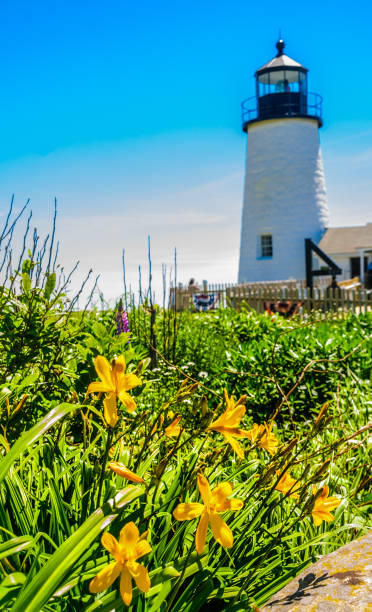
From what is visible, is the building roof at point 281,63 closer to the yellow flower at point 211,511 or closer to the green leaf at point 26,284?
the green leaf at point 26,284

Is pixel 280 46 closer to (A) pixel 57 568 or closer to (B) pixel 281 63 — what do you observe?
(B) pixel 281 63

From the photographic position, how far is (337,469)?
3371 millimetres

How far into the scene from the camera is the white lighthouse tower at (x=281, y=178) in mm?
29531

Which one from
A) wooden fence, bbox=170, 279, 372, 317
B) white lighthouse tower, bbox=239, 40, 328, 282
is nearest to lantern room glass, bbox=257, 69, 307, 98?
white lighthouse tower, bbox=239, 40, 328, 282

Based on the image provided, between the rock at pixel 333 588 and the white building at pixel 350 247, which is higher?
the white building at pixel 350 247

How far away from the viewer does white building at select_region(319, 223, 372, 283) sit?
30.5 metres

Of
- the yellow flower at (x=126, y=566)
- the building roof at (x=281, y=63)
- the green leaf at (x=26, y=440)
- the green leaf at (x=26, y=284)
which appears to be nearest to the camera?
the yellow flower at (x=126, y=566)

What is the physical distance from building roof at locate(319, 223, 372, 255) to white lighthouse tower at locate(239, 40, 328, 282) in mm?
813

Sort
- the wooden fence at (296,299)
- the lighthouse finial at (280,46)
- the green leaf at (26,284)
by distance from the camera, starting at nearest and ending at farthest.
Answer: the green leaf at (26,284) → the wooden fence at (296,299) → the lighthouse finial at (280,46)

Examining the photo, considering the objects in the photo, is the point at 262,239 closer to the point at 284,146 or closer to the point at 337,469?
the point at 284,146

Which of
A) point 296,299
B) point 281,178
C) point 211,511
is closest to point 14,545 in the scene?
point 211,511

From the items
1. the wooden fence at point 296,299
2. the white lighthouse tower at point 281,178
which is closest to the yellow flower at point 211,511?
the wooden fence at point 296,299

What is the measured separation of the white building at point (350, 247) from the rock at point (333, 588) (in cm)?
2933

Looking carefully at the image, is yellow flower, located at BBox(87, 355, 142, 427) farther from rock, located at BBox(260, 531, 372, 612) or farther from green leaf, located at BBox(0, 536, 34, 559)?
rock, located at BBox(260, 531, 372, 612)
